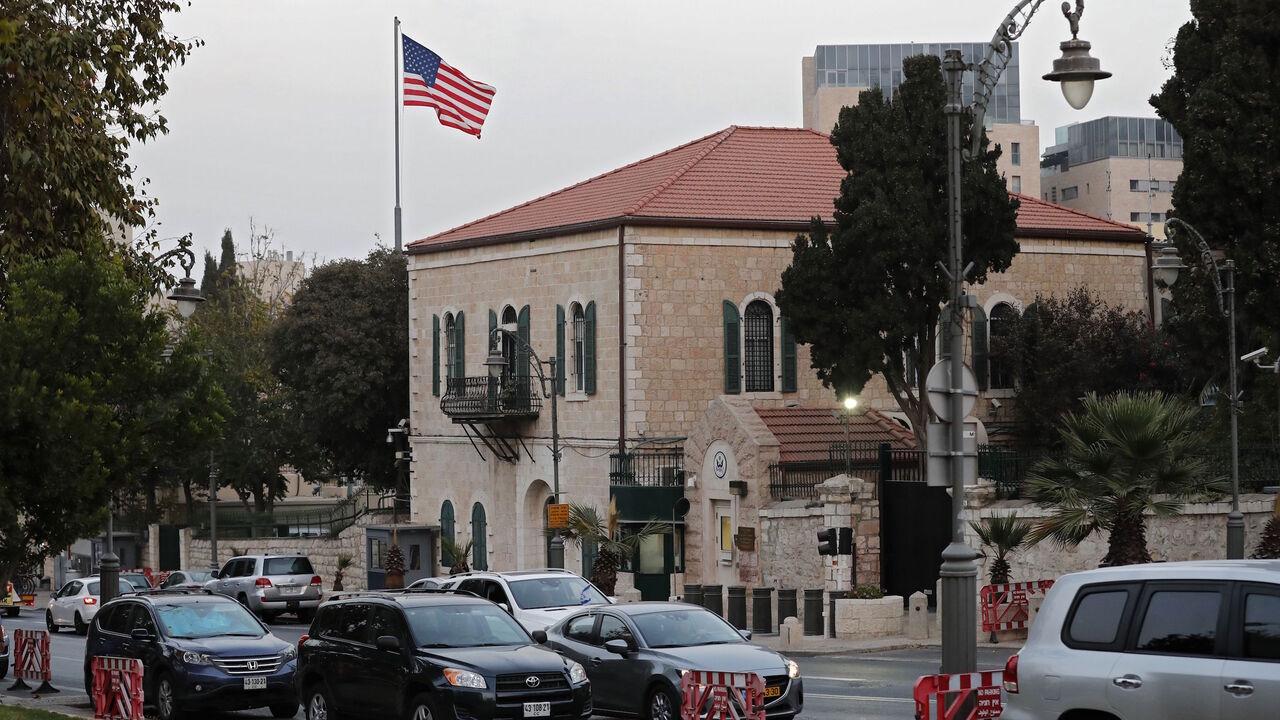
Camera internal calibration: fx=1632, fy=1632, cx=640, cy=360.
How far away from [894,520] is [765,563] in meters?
3.07

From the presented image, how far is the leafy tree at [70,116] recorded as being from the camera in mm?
21688

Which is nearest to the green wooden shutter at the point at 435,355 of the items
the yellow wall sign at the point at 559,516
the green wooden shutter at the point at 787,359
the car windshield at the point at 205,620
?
the green wooden shutter at the point at 787,359

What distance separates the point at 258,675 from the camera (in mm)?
19766

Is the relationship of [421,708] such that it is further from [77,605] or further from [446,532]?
[446,532]

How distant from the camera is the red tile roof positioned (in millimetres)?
42219

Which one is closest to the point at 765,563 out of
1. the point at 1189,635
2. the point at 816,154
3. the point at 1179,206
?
the point at 1179,206

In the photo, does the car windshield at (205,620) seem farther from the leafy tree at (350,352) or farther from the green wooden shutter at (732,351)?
the leafy tree at (350,352)

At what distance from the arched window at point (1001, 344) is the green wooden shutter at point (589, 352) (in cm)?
1078

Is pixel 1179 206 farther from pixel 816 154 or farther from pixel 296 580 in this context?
pixel 296 580

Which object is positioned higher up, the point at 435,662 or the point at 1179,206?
the point at 1179,206

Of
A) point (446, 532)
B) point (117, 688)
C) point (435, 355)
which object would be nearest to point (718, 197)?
point (435, 355)

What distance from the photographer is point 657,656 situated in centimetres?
1758

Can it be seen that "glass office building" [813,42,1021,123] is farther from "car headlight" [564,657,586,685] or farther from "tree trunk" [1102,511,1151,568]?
"car headlight" [564,657,586,685]

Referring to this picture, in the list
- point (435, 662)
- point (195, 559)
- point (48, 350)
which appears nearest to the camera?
point (435, 662)
